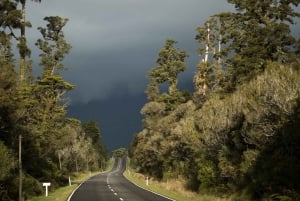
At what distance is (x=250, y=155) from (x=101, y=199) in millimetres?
10473

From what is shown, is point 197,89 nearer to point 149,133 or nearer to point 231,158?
point 149,133

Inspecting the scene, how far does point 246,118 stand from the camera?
88.9 feet

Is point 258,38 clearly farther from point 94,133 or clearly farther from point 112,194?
point 94,133

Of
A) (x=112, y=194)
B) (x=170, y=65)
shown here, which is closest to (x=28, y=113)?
(x=112, y=194)

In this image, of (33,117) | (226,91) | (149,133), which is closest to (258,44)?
(226,91)

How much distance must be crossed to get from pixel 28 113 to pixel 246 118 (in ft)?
68.2

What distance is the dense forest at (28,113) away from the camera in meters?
29.4

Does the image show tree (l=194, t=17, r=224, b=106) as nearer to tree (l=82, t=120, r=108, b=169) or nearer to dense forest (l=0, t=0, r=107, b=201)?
dense forest (l=0, t=0, r=107, b=201)

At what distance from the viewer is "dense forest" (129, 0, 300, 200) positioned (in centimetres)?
2292

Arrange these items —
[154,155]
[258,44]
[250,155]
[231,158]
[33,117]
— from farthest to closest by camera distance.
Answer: [154,155] < [33,117] < [258,44] < [231,158] < [250,155]

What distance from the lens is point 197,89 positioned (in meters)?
60.5

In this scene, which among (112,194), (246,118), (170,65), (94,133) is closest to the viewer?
(246,118)

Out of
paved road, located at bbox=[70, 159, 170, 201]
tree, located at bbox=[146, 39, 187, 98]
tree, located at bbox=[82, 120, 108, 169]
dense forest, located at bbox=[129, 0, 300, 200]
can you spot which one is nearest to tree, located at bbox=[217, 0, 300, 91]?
dense forest, located at bbox=[129, 0, 300, 200]

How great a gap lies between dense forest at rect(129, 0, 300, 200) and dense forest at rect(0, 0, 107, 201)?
1249 cm
